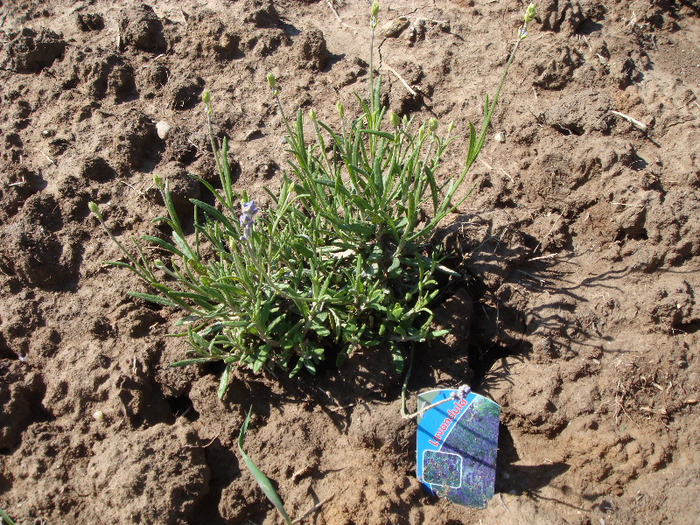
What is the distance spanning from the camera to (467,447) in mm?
1786

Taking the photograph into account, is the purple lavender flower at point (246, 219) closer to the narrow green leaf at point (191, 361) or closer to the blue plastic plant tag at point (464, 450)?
the narrow green leaf at point (191, 361)

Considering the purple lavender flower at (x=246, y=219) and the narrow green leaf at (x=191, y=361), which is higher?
the purple lavender flower at (x=246, y=219)

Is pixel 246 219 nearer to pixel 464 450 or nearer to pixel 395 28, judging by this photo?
pixel 464 450

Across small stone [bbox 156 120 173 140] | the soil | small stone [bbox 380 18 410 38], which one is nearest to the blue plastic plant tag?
the soil

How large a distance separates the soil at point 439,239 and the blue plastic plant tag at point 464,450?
81 mm

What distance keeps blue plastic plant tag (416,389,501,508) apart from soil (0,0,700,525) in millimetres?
81

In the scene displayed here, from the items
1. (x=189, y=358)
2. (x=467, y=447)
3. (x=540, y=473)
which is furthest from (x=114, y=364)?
(x=540, y=473)

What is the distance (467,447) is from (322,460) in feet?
1.67

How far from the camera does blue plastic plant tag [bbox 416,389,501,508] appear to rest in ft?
5.83

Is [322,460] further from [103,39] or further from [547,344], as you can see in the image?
[103,39]

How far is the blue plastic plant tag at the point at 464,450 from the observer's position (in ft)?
5.83

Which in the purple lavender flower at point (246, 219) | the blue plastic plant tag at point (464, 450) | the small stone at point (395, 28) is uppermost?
the small stone at point (395, 28)

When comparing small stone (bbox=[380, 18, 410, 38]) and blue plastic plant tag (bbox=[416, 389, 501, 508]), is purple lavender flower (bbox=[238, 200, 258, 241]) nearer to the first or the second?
blue plastic plant tag (bbox=[416, 389, 501, 508])

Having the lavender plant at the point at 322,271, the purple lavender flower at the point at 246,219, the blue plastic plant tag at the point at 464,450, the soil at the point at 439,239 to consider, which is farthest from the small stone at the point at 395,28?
the blue plastic plant tag at the point at 464,450
